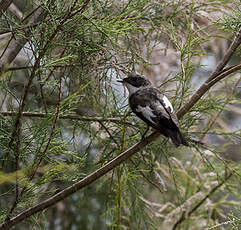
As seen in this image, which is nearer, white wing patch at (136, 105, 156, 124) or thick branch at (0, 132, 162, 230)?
thick branch at (0, 132, 162, 230)

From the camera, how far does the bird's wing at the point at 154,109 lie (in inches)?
79.9

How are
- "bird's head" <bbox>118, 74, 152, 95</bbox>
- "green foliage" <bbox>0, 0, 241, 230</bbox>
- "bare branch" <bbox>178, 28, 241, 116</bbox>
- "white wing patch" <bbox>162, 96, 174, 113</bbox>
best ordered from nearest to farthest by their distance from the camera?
1. "green foliage" <bbox>0, 0, 241, 230</bbox>
2. "bare branch" <bbox>178, 28, 241, 116</bbox>
3. "white wing patch" <bbox>162, 96, 174, 113</bbox>
4. "bird's head" <bbox>118, 74, 152, 95</bbox>

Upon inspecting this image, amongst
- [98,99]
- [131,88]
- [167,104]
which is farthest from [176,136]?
[131,88]

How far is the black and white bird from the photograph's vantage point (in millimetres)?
1978

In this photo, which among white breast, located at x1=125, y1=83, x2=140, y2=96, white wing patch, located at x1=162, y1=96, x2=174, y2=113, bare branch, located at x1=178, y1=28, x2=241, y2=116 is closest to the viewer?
bare branch, located at x1=178, y1=28, x2=241, y2=116

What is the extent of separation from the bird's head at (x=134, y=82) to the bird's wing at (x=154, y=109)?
0.06 m

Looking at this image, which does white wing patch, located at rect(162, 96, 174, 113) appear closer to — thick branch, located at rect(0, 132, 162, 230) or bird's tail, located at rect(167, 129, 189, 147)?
bird's tail, located at rect(167, 129, 189, 147)

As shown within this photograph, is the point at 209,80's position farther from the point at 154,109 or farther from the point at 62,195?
the point at 62,195

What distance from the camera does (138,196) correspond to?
7.40 feet

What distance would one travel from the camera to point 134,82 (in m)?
2.31

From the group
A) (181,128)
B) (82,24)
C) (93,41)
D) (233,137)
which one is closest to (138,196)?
(181,128)

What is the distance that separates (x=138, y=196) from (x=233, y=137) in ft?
2.30

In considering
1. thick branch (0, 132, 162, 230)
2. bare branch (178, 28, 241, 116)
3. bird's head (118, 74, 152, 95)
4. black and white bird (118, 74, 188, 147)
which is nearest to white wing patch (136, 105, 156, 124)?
black and white bird (118, 74, 188, 147)

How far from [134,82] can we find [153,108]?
198 millimetres
